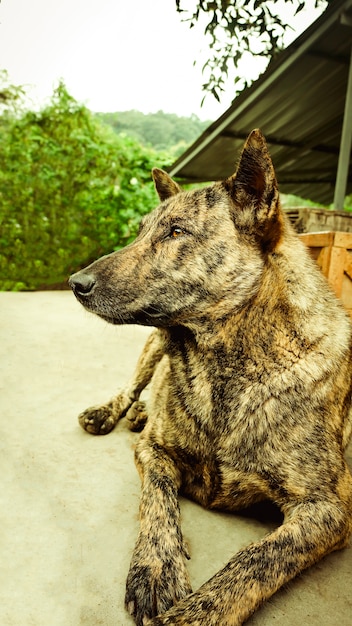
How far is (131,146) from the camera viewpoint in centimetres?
780

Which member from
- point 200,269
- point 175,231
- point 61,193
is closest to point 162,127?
point 61,193

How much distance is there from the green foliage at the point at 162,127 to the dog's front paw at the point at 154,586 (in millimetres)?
28753

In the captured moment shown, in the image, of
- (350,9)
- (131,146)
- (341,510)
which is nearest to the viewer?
(341,510)

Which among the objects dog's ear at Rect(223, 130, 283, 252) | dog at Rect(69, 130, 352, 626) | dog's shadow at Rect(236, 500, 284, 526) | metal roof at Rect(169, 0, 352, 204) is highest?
metal roof at Rect(169, 0, 352, 204)

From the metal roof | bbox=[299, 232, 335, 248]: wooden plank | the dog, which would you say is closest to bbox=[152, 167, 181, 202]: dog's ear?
the dog

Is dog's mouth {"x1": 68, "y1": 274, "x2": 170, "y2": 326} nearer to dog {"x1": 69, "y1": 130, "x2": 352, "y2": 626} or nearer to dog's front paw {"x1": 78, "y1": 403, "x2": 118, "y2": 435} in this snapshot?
dog {"x1": 69, "y1": 130, "x2": 352, "y2": 626}

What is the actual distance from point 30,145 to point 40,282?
92.2 inches

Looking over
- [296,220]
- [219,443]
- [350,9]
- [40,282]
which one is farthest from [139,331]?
[350,9]

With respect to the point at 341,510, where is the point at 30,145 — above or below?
→ above

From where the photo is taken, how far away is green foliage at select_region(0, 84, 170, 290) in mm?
7168

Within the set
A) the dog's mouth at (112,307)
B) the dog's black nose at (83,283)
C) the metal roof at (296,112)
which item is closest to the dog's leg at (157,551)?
the dog's mouth at (112,307)

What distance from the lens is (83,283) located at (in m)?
1.91

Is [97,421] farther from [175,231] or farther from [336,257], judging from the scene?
[336,257]

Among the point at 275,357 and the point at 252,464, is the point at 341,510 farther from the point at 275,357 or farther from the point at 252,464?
the point at 275,357
